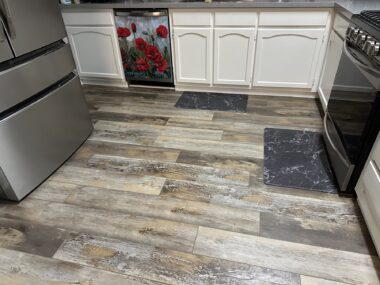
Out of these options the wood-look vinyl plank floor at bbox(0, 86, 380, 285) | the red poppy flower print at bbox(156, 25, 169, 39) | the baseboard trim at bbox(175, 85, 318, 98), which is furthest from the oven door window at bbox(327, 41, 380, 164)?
the red poppy flower print at bbox(156, 25, 169, 39)

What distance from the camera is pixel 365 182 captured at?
1.38m

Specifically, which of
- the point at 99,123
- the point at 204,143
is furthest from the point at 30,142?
the point at 204,143

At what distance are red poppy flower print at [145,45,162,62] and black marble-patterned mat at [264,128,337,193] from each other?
135cm

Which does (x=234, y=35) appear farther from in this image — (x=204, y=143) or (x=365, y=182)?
(x=365, y=182)

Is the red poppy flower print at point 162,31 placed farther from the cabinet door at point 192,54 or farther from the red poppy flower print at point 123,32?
the red poppy flower print at point 123,32

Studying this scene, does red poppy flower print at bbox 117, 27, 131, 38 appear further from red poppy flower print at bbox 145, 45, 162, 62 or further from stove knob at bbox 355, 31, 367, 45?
stove knob at bbox 355, 31, 367, 45

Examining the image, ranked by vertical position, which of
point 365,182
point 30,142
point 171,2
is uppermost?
point 171,2

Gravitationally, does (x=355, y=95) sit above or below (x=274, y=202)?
above

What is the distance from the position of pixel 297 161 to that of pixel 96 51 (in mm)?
2303

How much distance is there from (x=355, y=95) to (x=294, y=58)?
110 centimetres

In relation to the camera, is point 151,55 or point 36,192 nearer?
point 36,192

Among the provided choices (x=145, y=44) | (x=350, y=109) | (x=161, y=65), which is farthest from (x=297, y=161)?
(x=145, y=44)

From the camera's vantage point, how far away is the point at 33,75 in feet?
5.17

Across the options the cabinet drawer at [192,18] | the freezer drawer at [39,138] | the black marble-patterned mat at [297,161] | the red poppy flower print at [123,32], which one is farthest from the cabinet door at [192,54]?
the freezer drawer at [39,138]
